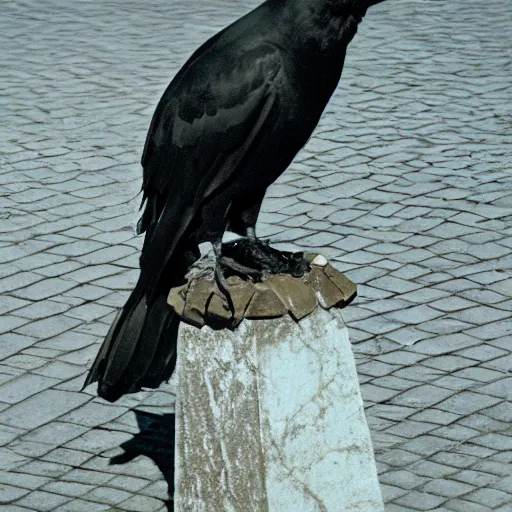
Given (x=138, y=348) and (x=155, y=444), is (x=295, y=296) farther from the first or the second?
(x=155, y=444)

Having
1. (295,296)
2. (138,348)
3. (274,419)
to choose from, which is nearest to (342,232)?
(138,348)

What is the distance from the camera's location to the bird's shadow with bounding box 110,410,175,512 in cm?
510

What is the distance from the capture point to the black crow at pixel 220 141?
3812mm

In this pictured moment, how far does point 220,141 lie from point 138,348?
3.06ft

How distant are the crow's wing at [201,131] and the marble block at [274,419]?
20.4 inches

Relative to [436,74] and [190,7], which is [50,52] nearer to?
[190,7]

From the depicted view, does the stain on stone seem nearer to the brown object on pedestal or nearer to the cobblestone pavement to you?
the brown object on pedestal

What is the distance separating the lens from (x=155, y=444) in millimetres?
5234

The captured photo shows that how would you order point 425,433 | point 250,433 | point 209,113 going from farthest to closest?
point 425,433, point 209,113, point 250,433

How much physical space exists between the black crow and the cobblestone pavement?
82cm

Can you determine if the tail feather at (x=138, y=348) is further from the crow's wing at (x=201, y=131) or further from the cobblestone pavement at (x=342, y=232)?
the cobblestone pavement at (x=342, y=232)

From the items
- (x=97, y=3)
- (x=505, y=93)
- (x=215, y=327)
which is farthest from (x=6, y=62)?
(x=215, y=327)

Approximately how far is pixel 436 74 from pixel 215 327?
24.6 feet

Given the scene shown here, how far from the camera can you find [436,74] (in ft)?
35.4
